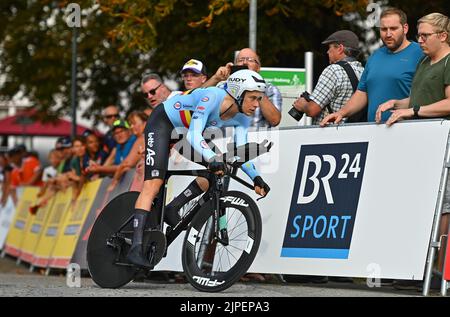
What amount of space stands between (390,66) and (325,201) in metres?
1.27

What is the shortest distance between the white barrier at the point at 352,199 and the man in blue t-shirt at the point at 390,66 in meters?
0.32

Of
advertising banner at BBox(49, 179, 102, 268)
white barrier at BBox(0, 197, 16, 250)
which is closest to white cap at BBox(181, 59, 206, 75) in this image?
advertising banner at BBox(49, 179, 102, 268)

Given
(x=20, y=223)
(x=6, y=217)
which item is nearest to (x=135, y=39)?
(x=20, y=223)

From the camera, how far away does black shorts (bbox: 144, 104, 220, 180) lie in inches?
380

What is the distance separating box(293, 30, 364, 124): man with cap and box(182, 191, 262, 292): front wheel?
6.48 ft

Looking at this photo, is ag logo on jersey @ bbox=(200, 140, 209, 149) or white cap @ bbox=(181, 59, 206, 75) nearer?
ag logo on jersey @ bbox=(200, 140, 209, 149)

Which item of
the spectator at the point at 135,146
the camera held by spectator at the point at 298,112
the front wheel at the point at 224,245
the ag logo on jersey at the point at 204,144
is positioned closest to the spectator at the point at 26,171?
the spectator at the point at 135,146

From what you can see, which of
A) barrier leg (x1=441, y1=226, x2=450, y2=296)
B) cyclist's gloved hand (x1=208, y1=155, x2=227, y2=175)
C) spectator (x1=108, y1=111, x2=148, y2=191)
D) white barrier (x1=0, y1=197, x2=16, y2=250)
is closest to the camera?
cyclist's gloved hand (x1=208, y1=155, x2=227, y2=175)

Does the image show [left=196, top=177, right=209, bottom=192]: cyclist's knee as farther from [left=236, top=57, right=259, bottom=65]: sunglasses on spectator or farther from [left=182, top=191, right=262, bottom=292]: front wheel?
[left=236, top=57, right=259, bottom=65]: sunglasses on spectator

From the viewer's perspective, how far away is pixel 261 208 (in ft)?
35.7

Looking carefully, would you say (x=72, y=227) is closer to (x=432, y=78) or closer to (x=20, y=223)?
(x=20, y=223)

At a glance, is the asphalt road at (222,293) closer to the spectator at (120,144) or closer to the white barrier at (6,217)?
the spectator at (120,144)

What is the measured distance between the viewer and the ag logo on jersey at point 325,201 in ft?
32.9
